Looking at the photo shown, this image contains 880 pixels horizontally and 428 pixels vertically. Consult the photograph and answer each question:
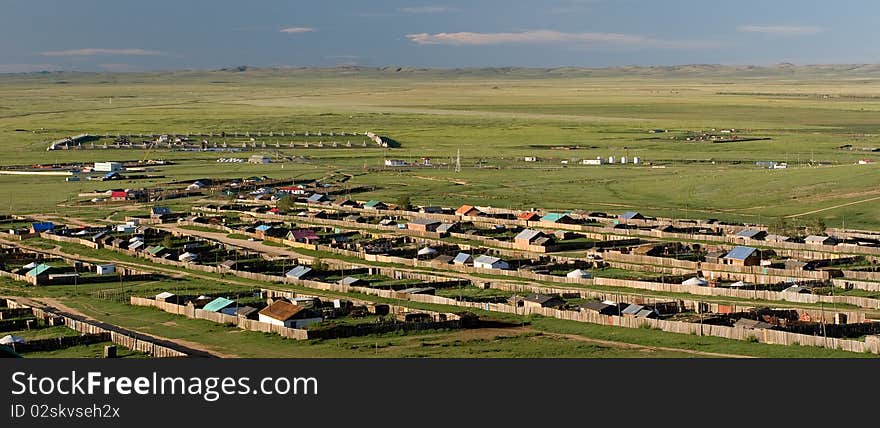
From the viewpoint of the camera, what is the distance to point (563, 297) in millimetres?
35375

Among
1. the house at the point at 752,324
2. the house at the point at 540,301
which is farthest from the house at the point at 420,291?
the house at the point at 752,324

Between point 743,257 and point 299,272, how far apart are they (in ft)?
45.0

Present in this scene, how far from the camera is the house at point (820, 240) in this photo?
148 ft

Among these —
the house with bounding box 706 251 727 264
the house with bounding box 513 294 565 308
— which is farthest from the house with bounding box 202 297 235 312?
the house with bounding box 706 251 727 264

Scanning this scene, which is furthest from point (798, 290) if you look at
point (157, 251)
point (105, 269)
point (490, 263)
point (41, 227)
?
point (41, 227)

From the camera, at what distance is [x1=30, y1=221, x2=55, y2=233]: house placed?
174 ft

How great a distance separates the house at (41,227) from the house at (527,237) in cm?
1889

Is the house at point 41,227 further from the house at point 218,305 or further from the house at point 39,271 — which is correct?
the house at point 218,305

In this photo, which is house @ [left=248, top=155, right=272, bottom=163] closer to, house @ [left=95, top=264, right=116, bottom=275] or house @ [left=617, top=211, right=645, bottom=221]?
house @ [left=617, top=211, right=645, bottom=221]

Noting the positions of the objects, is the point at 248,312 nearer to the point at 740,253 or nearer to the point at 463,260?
the point at 463,260

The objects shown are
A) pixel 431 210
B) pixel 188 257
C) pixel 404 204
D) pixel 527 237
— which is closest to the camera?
pixel 188 257

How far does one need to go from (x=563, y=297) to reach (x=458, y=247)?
1196 centimetres

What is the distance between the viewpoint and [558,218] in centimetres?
5397
